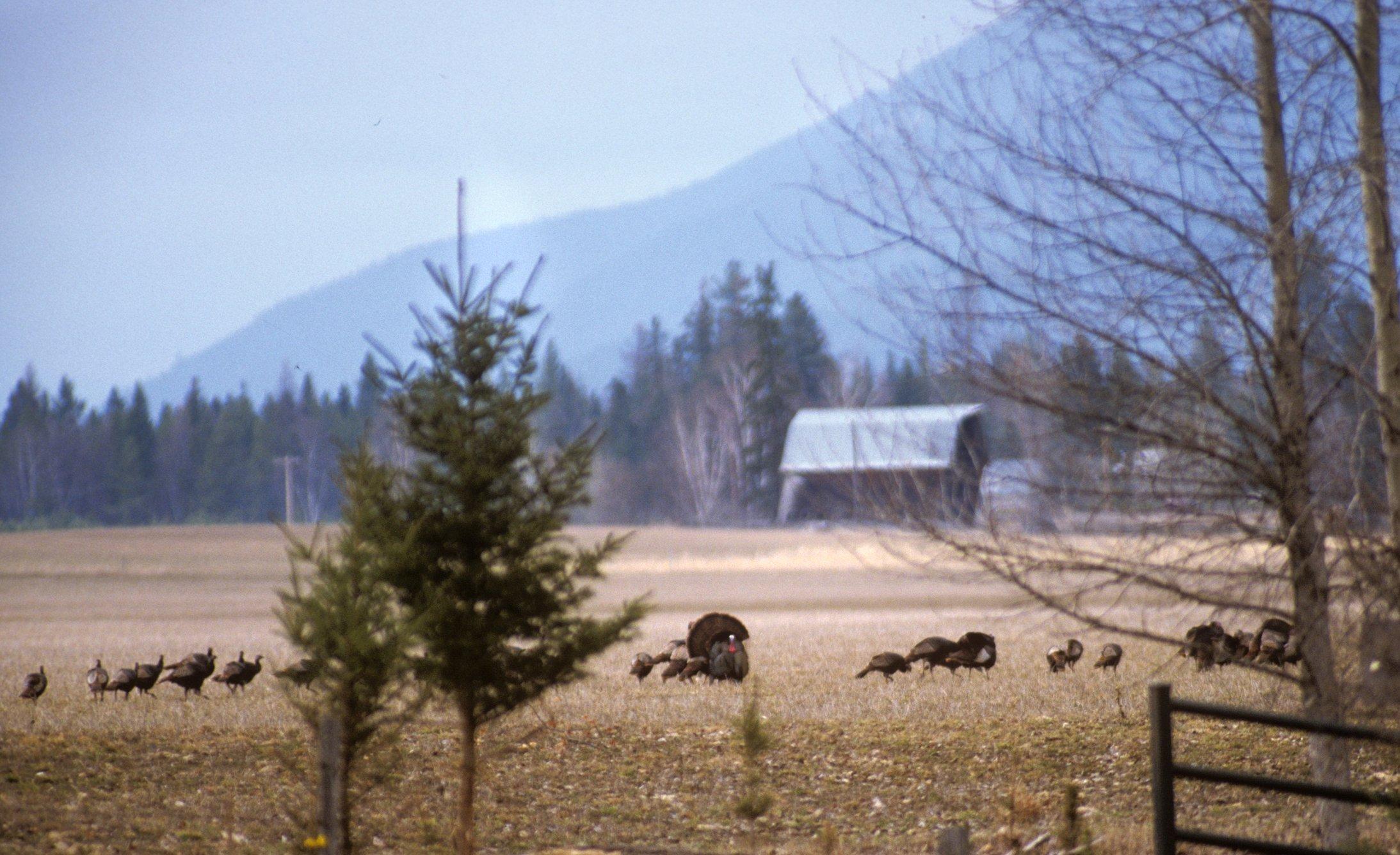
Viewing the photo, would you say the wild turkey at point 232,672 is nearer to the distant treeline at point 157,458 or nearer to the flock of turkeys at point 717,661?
the flock of turkeys at point 717,661

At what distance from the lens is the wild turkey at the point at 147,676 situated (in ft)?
43.2

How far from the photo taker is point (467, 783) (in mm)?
8102

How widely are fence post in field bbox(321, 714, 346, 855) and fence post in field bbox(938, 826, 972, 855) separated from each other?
322cm

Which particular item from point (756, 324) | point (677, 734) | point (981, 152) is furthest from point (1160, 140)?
point (756, 324)

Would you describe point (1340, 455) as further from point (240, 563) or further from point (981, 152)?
point (240, 563)

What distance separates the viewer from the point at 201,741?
11086mm

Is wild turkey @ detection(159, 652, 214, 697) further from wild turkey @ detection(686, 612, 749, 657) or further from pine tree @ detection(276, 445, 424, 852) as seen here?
pine tree @ detection(276, 445, 424, 852)

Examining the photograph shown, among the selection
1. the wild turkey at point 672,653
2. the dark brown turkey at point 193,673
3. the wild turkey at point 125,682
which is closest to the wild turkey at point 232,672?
the dark brown turkey at point 193,673

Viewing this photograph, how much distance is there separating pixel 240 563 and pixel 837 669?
33.6 meters

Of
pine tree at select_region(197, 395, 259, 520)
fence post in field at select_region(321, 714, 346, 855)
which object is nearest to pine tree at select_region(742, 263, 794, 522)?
pine tree at select_region(197, 395, 259, 520)

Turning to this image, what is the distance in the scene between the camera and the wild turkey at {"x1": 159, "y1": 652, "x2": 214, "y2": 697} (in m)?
13.3

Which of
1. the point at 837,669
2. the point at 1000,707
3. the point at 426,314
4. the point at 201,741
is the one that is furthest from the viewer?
the point at 837,669

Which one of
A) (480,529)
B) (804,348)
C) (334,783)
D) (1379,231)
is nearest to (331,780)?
(334,783)

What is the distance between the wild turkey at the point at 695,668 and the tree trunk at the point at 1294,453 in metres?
7.98
